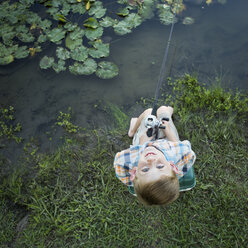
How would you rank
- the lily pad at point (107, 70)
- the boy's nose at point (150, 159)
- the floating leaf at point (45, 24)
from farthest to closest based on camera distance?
the floating leaf at point (45, 24) < the lily pad at point (107, 70) < the boy's nose at point (150, 159)

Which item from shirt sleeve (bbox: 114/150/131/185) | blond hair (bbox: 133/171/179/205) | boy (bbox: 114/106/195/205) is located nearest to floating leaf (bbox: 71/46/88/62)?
boy (bbox: 114/106/195/205)

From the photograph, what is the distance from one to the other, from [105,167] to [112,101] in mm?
968

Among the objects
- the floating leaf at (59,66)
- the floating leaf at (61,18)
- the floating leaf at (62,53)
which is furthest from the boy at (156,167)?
the floating leaf at (61,18)

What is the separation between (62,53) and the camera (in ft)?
10.5

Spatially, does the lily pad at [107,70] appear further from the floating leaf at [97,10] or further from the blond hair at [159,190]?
the blond hair at [159,190]

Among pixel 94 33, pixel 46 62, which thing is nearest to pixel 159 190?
pixel 46 62

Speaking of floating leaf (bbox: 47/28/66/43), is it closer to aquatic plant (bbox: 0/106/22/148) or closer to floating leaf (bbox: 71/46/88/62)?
floating leaf (bbox: 71/46/88/62)

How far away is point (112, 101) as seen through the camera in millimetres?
3033

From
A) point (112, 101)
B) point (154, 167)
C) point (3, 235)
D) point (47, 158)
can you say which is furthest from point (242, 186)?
point (3, 235)

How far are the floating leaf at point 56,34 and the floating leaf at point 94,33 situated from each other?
1.17 ft

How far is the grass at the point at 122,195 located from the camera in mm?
2059

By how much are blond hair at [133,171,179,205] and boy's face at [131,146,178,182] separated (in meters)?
0.03

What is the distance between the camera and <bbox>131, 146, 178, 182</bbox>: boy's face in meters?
1.42

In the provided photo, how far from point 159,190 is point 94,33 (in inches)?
105
